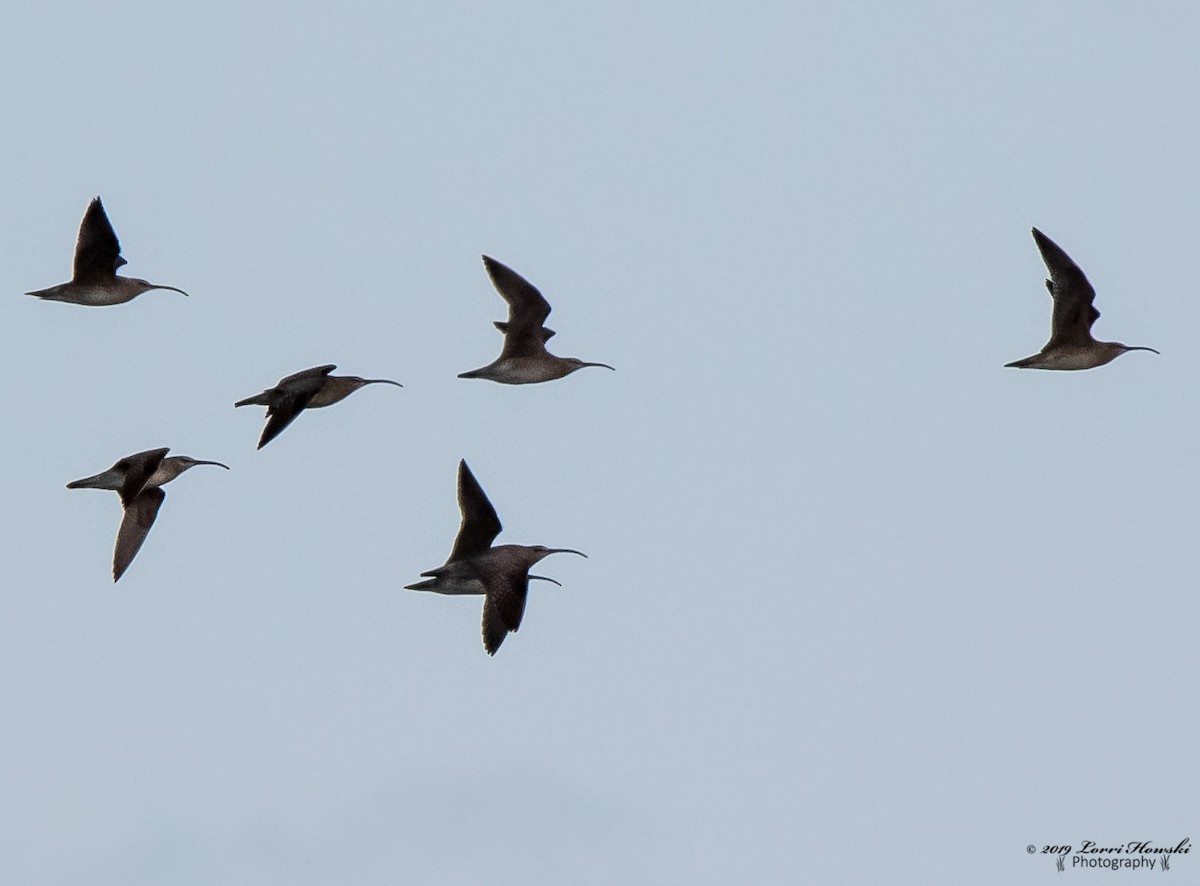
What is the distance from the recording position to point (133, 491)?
3166 cm

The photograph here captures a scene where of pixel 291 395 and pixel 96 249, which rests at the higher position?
pixel 96 249

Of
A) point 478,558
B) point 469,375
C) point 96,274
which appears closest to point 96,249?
point 96,274

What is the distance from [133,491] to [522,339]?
18.8 ft

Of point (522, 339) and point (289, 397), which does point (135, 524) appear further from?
point (522, 339)

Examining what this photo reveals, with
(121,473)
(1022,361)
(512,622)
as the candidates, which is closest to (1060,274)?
(1022,361)

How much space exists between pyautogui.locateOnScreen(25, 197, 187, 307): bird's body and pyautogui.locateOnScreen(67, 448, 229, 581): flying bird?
8.41ft

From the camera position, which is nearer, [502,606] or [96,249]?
[502,606]

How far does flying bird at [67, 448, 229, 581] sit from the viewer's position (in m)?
31.3

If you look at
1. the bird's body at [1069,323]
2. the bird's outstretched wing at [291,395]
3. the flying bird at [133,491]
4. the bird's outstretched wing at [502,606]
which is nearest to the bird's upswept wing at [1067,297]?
the bird's body at [1069,323]

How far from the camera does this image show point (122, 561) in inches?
1240

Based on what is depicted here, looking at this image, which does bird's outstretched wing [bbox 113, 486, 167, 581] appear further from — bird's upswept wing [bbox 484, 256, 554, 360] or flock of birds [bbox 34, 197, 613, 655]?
bird's upswept wing [bbox 484, 256, 554, 360]

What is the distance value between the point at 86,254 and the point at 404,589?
686cm

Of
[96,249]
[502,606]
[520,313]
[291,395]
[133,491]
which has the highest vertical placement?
[96,249]

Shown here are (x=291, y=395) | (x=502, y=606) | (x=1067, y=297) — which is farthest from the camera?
(x=1067, y=297)
